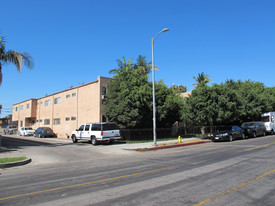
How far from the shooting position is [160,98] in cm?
2389

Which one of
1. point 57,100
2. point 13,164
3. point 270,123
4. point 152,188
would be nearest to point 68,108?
point 57,100

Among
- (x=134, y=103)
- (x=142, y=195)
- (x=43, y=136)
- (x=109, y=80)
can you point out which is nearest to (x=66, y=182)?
(x=142, y=195)

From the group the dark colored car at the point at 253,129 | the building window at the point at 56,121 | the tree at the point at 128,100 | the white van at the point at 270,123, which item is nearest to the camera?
the tree at the point at 128,100

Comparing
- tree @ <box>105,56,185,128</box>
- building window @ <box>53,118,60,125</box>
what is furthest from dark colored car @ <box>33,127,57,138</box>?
tree @ <box>105,56,185,128</box>

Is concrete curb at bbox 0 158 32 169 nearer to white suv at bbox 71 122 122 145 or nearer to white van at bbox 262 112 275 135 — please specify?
white suv at bbox 71 122 122 145

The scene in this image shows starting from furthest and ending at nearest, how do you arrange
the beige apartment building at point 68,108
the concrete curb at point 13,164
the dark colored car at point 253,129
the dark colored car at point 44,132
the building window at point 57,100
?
the building window at point 57,100
the dark colored car at point 44,132
the beige apartment building at point 68,108
the dark colored car at point 253,129
the concrete curb at point 13,164

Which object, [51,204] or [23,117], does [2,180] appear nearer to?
[51,204]

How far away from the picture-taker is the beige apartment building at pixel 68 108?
25297mm

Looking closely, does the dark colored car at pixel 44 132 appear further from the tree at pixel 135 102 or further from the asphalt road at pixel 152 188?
the asphalt road at pixel 152 188

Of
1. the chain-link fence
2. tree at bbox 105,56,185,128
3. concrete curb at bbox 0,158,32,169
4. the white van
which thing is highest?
tree at bbox 105,56,185,128

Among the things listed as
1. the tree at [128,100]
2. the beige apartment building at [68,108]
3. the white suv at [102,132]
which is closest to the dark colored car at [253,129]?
the tree at [128,100]

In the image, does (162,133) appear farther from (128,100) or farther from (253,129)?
(253,129)

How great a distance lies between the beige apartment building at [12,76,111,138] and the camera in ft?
83.0

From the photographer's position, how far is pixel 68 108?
3091 cm
